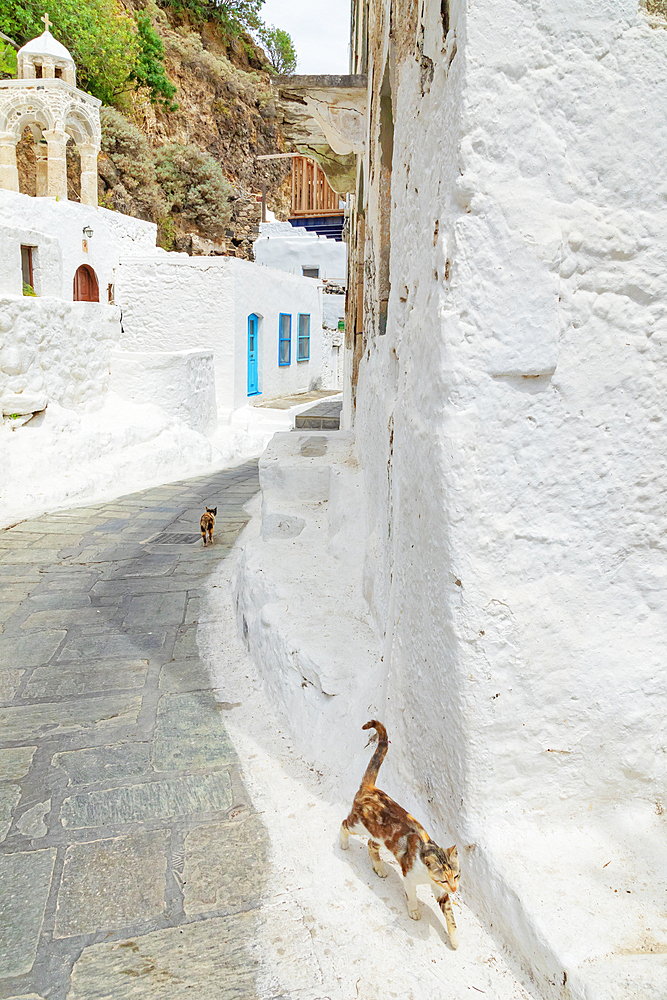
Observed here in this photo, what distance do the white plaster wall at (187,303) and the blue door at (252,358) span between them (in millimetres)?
1075

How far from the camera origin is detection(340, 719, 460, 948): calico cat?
1799 mm

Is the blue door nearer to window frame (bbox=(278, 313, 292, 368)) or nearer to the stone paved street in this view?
window frame (bbox=(278, 313, 292, 368))

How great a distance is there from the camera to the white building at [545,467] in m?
1.75

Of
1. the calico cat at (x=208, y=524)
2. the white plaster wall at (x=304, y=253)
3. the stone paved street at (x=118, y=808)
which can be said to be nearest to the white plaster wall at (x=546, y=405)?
the stone paved street at (x=118, y=808)

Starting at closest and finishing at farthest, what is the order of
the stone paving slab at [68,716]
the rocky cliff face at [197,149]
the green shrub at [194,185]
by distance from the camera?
the stone paving slab at [68,716] → the rocky cliff face at [197,149] → the green shrub at [194,185]

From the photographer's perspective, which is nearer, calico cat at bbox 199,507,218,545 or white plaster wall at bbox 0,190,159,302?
calico cat at bbox 199,507,218,545

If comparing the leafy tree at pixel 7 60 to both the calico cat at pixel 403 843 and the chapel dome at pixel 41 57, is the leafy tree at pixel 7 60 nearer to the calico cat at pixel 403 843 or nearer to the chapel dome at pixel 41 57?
the chapel dome at pixel 41 57

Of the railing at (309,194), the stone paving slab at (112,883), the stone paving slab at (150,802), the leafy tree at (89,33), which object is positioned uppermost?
the leafy tree at (89,33)

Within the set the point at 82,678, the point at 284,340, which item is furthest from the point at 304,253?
the point at 82,678

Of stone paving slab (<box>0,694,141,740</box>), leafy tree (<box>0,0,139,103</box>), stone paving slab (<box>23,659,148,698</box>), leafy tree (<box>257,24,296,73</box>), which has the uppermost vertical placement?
leafy tree (<box>257,24,296,73</box>)

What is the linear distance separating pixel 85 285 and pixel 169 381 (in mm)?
5467

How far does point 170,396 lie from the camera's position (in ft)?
35.5

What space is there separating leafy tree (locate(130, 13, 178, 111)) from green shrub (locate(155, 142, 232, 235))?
73.3 inches

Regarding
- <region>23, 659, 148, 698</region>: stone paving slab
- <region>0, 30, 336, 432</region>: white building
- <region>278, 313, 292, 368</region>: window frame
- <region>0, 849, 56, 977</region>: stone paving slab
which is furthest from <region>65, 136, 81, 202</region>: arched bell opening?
<region>0, 849, 56, 977</region>: stone paving slab
